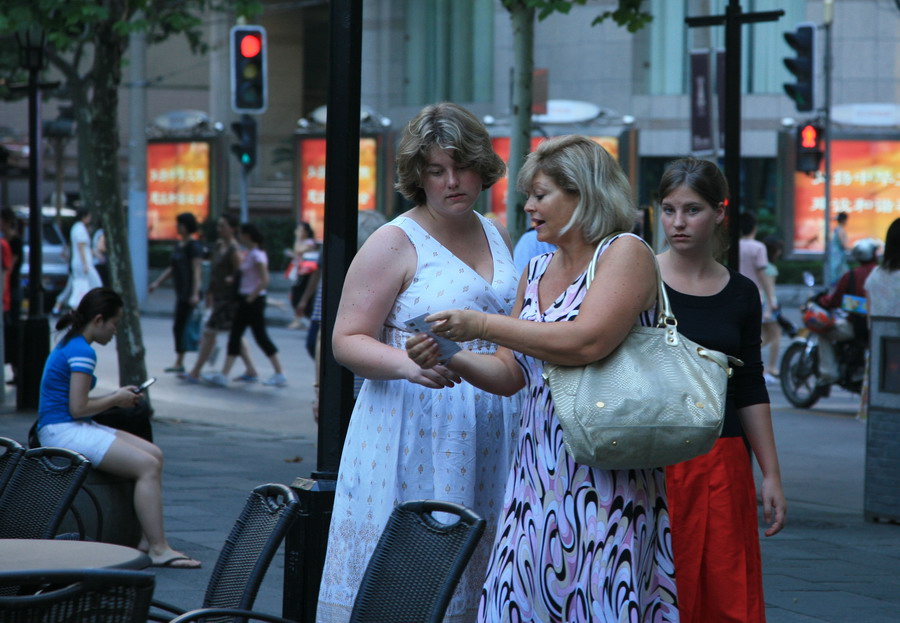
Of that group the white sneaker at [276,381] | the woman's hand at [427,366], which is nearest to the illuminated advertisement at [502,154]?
the white sneaker at [276,381]

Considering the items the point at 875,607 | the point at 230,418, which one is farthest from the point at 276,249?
the point at 875,607

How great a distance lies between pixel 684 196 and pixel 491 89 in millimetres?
30790

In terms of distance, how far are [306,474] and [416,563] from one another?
20.5ft

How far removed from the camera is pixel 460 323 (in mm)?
3287

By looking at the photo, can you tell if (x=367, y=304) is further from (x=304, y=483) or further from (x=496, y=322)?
(x=304, y=483)

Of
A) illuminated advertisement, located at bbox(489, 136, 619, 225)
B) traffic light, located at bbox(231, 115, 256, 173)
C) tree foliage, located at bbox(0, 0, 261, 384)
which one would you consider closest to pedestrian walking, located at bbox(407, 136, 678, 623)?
tree foliage, located at bbox(0, 0, 261, 384)

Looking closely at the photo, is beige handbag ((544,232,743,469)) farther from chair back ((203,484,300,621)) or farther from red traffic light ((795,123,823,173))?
red traffic light ((795,123,823,173))

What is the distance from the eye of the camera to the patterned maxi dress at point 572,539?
3.28 metres

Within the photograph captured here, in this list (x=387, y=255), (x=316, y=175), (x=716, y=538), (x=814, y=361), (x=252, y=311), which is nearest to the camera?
(x=387, y=255)

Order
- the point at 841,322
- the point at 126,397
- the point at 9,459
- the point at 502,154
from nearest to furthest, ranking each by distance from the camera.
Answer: the point at 9,459
the point at 126,397
the point at 841,322
the point at 502,154

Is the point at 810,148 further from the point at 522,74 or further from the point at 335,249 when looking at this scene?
the point at 335,249

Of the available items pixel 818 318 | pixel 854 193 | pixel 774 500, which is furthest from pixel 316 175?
pixel 774 500

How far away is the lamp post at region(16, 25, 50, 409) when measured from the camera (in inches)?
484

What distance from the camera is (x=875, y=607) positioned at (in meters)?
5.89
